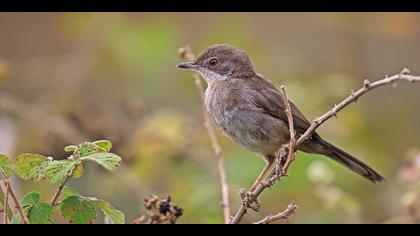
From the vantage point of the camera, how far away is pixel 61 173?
2.30 m

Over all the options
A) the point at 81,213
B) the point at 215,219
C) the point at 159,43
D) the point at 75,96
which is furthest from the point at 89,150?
the point at 159,43

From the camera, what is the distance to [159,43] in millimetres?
6691

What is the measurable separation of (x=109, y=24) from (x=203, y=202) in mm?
2766

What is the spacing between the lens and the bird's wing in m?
4.41

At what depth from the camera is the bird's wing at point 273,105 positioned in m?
4.41

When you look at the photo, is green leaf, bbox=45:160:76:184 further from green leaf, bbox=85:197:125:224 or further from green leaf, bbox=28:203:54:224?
green leaf, bbox=85:197:125:224

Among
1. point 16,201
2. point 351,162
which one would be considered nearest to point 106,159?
point 16,201

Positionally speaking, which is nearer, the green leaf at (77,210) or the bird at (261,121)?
the green leaf at (77,210)

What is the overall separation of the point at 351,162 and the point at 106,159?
8.09 feet

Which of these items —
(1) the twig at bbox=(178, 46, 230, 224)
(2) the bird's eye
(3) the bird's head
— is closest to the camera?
(1) the twig at bbox=(178, 46, 230, 224)

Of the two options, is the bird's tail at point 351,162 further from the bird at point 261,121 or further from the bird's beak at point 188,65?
the bird's beak at point 188,65

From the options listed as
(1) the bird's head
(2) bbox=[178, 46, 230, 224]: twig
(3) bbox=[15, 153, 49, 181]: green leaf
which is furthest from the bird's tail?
(3) bbox=[15, 153, 49, 181]: green leaf

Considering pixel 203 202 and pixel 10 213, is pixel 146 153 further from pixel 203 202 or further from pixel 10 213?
pixel 10 213

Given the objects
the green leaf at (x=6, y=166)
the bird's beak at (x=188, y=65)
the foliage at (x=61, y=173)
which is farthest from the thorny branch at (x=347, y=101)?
the bird's beak at (x=188, y=65)
